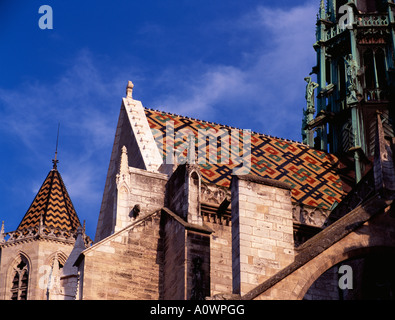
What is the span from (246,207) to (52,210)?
527 inches

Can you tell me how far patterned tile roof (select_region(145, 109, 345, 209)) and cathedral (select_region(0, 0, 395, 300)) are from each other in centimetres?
6

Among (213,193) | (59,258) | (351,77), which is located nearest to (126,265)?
(213,193)

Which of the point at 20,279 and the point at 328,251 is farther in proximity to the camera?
the point at 20,279

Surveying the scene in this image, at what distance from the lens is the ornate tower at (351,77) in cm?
2784

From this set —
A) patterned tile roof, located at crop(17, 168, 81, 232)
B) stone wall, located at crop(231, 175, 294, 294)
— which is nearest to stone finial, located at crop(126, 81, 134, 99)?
patterned tile roof, located at crop(17, 168, 81, 232)

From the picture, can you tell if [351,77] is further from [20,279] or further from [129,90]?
[20,279]

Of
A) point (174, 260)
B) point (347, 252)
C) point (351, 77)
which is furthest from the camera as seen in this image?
point (351, 77)

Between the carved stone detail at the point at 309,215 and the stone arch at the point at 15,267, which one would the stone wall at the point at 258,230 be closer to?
the carved stone detail at the point at 309,215

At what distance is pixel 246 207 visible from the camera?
13.6m

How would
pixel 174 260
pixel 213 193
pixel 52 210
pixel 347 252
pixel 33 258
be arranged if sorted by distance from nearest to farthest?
pixel 347 252, pixel 174 260, pixel 213 193, pixel 33 258, pixel 52 210

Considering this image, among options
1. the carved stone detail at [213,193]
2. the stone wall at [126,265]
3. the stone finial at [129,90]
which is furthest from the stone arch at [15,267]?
the stone wall at [126,265]

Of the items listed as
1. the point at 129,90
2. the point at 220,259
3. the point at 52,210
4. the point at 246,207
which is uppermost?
the point at 129,90

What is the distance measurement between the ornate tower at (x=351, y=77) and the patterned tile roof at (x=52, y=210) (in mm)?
7502
